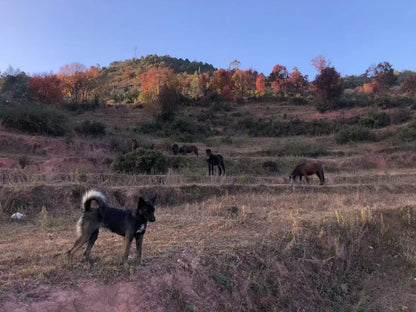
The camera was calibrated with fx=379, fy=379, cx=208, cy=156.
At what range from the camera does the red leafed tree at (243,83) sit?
68.2 m

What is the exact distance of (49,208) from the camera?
Answer: 40.3 ft

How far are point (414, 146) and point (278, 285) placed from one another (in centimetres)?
2582

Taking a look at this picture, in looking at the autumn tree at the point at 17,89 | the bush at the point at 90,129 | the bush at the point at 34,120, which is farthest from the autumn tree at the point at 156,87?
the bush at the point at 34,120

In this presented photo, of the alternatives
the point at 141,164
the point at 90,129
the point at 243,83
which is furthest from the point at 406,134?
the point at 243,83

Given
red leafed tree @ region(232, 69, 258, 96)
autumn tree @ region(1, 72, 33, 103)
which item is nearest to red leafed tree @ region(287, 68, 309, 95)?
red leafed tree @ region(232, 69, 258, 96)

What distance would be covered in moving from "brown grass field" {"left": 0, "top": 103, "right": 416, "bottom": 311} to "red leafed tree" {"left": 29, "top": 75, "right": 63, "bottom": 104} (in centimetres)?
3860

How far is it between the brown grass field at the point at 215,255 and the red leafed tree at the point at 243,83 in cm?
5548

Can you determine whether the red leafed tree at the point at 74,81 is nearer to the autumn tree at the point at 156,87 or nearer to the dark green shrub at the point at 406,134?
the autumn tree at the point at 156,87

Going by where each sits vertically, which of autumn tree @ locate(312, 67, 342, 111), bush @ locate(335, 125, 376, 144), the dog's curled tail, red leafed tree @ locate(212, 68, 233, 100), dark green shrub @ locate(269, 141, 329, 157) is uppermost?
red leafed tree @ locate(212, 68, 233, 100)

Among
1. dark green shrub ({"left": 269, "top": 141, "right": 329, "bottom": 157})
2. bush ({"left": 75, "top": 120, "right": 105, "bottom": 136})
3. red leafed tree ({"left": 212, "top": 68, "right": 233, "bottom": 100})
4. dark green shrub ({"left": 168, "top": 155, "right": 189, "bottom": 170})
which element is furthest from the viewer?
red leafed tree ({"left": 212, "top": 68, "right": 233, "bottom": 100})

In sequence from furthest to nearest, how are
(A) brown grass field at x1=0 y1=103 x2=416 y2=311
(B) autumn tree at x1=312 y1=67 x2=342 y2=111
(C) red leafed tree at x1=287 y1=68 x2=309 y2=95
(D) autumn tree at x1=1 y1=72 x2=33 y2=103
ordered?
(C) red leafed tree at x1=287 y1=68 x2=309 y2=95, (B) autumn tree at x1=312 y1=67 x2=342 y2=111, (D) autumn tree at x1=1 y1=72 x2=33 y2=103, (A) brown grass field at x1=0 y1=103 x2=416 y2=311

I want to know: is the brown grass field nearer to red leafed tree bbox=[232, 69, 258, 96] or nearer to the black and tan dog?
the black and tan dog

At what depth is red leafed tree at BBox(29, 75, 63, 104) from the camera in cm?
4969

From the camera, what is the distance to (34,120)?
98.9ft
